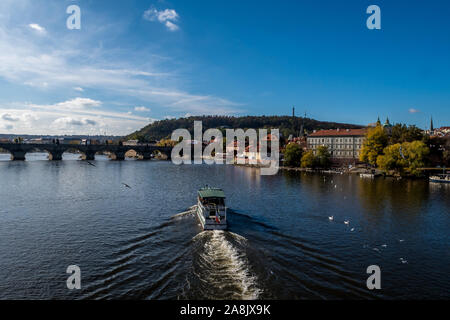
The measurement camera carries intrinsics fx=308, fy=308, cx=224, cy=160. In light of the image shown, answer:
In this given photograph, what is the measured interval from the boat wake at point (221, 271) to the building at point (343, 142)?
107 m

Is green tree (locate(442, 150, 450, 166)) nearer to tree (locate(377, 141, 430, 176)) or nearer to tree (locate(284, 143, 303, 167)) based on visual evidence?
tree (locate(377, 141, 430, 176))

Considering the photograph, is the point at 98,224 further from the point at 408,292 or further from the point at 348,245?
the point at 408,292

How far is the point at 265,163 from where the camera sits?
134250mm

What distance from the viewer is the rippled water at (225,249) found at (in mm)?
20062

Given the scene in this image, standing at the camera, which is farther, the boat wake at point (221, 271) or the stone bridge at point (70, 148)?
the stone bridge at point (70, 148)

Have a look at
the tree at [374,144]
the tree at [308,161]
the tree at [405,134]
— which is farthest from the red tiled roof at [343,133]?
the tree at [308,161]

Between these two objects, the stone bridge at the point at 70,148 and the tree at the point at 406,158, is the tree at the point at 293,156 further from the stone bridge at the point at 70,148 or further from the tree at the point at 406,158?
the stone bridge at the point at 70,148

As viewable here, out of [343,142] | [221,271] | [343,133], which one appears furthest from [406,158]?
[221,271]

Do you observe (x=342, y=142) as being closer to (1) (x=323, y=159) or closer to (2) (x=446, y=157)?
(1) (x=323, y=159)

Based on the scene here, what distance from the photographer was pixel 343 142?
423 feet

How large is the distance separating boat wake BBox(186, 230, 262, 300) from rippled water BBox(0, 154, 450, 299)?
80 mm
